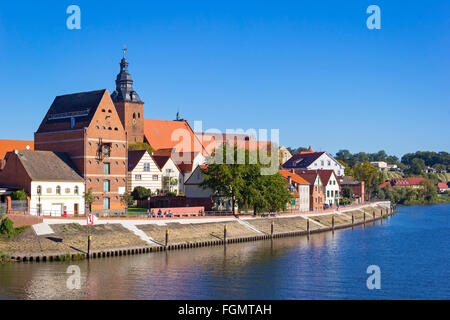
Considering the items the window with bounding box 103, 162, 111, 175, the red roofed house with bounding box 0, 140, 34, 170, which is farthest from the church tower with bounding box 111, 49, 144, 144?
the window with bounding box 103, 162, 111, 175

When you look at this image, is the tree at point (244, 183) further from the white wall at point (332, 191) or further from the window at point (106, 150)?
the white wall at point (332, 191)

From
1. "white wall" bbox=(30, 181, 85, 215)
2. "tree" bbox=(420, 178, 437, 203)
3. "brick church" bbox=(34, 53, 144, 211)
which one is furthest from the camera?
"tree" bbox=(420, 178, 437, 203)

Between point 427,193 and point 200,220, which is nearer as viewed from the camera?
point 200,220

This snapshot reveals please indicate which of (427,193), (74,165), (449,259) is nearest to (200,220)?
(74,165)

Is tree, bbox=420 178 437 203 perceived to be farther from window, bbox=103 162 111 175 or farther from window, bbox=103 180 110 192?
window, bbox=103 162 111 175

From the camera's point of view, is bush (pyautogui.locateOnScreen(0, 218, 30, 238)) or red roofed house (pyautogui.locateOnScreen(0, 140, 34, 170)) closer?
bush (pyautogui.locateOnScreen(0, 218, 30, 238))

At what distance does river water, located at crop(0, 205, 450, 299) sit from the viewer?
129 feet

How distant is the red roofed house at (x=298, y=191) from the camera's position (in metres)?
97.6

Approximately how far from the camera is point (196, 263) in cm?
5147

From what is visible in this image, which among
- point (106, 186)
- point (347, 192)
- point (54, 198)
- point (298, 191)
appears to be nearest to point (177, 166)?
point (298, 191)

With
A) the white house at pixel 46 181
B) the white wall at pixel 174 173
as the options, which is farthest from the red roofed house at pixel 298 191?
the white house at pixel 46 181

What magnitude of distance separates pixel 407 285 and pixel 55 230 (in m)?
32.1

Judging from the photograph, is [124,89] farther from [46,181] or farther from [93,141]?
[46,181]
